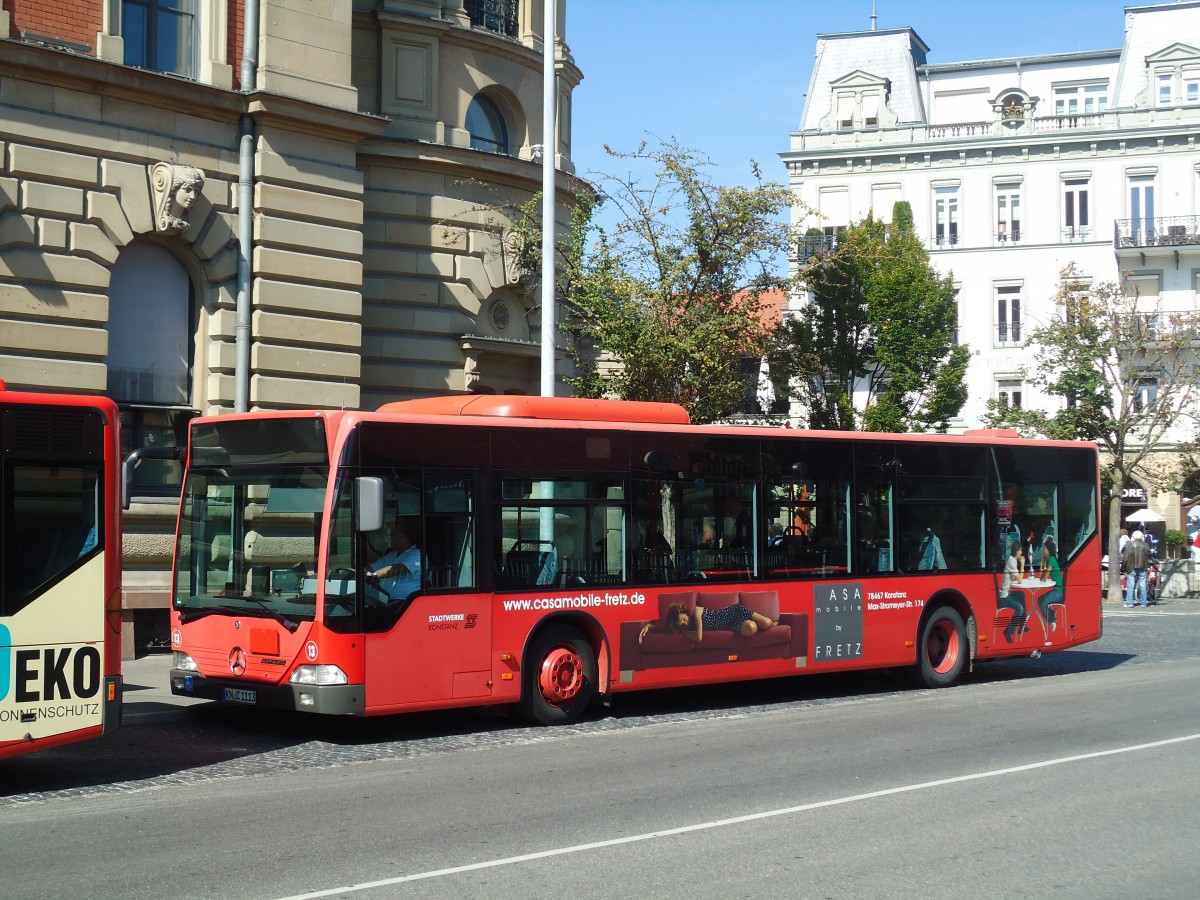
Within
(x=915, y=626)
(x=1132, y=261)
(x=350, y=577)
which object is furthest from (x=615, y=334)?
(x=1132, y=261)

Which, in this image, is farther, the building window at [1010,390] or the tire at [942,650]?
the building window at [1010,390]

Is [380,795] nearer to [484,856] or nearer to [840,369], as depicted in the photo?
[484,856]

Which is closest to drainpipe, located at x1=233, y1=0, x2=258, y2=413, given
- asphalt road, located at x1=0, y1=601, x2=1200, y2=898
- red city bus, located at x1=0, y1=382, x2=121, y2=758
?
asphalt road, located at x1=0, y1=601, x2=1200, y2=898

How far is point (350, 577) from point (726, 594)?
4.37 meters

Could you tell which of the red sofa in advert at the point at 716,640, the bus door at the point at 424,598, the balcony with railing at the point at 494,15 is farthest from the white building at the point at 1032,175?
the bus door at the point at 424,598

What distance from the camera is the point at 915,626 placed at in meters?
Result: 16.5

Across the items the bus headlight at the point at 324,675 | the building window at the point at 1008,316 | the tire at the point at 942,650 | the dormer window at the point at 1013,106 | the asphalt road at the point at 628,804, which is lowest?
the asphalt road at the point at 628,804

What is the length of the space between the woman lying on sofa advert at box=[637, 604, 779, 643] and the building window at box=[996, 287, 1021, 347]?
42.8 m

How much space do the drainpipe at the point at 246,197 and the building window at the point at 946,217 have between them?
40876 millimetres

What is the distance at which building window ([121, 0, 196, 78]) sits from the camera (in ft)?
61.3

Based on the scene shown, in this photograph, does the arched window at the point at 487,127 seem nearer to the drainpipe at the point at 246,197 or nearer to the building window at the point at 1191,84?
the drainpipe at the point at 246,197

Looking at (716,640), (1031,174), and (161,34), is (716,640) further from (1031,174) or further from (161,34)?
(1031,174)

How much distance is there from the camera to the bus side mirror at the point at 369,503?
1130 centimetres

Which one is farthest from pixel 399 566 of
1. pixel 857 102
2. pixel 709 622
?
pixel 857 102
